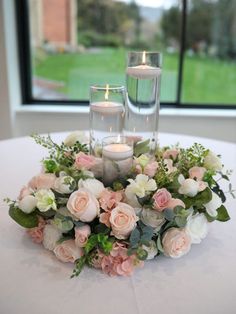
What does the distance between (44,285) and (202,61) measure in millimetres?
2554

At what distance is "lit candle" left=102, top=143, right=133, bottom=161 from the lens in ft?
2.59

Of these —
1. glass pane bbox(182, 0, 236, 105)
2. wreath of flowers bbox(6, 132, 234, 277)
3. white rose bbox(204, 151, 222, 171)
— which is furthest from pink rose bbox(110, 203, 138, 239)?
glass pane bbox(182, 0, 236, 105)

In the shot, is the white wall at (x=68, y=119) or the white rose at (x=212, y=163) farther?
the white wall at (x=68, y=119)

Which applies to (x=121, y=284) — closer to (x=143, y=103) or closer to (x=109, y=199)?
(x=109, y=199)

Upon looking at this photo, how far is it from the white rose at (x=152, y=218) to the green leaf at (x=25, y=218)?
0.77ft

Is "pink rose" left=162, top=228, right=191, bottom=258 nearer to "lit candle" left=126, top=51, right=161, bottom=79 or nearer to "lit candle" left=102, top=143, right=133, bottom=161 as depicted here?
"lit candle" left=102, top=143, right=133, bottom=161

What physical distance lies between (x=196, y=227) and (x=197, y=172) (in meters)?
0.12

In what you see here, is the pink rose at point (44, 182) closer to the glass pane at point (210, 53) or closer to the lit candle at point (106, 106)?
the lit candle at point (106, 106)

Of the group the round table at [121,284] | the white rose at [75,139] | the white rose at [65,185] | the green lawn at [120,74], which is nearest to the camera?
the round table at [121,284]

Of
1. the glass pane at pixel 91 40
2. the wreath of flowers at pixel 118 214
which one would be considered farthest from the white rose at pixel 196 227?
the glass pane at pixel 91 40

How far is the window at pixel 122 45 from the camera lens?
8.71 feet

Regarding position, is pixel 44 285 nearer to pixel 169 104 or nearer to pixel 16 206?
pixel 16 206

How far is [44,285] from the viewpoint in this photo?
666 millimetres

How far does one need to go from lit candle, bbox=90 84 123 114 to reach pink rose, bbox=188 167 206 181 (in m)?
0.27
